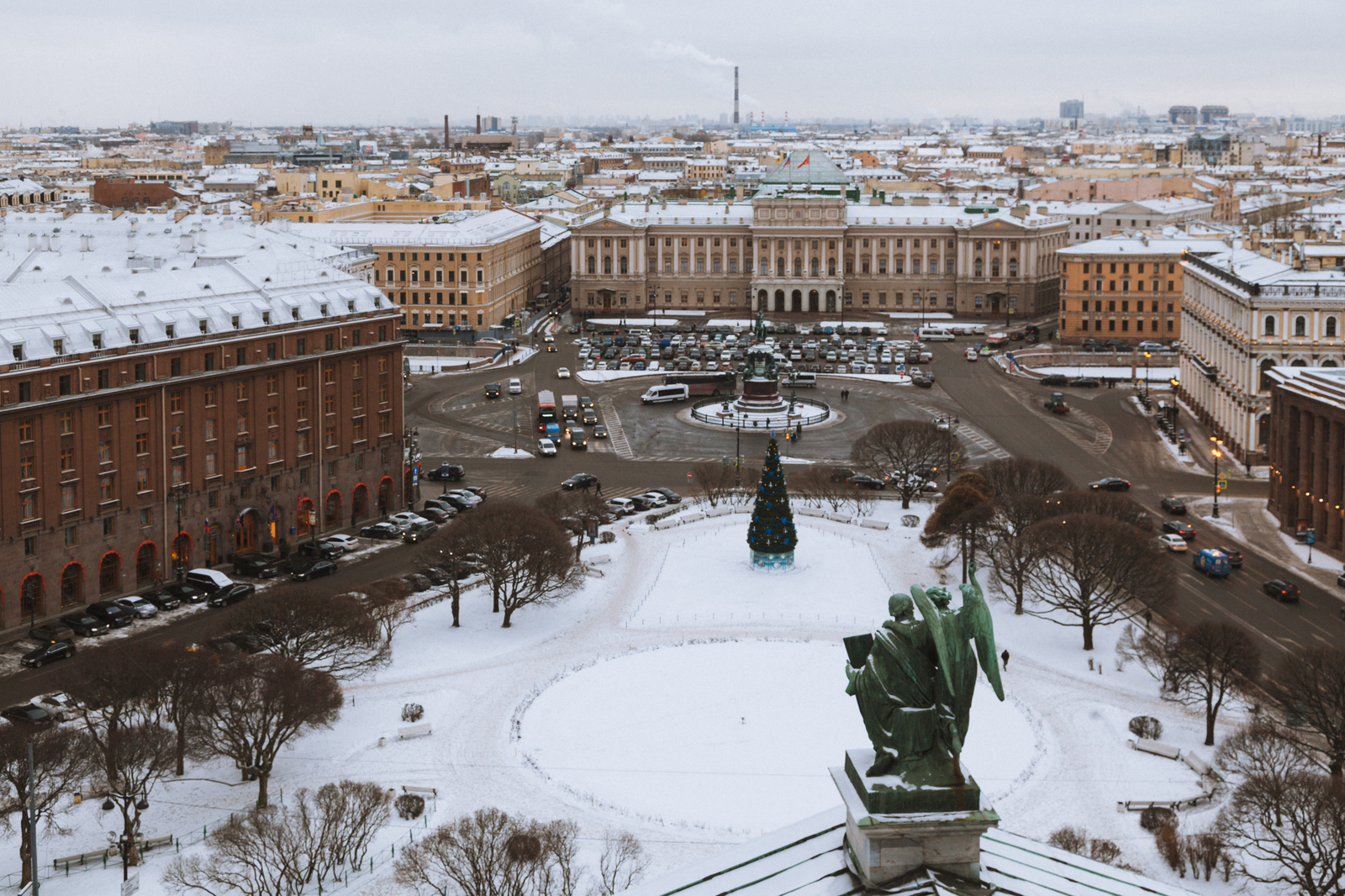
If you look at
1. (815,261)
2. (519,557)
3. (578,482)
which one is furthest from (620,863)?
(815,261)

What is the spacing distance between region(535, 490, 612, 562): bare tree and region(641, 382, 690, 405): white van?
3850 centimetres

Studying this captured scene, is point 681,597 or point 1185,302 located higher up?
point 1185,302

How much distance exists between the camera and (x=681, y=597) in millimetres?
66250

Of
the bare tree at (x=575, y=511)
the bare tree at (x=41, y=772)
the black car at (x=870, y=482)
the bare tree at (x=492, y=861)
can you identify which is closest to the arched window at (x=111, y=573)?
the bare tree at (x=575, y=511)

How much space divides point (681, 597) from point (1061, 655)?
15.2 meters

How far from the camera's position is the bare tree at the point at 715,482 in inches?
3297

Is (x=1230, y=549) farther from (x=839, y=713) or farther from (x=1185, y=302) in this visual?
(x=1185, y=302)

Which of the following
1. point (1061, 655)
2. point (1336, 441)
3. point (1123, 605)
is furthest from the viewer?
point (1336, 441)

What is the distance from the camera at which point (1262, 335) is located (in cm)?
9500

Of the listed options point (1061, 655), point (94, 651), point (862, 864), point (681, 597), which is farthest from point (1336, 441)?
point (862, 864)

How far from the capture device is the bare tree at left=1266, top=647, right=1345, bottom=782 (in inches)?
1813

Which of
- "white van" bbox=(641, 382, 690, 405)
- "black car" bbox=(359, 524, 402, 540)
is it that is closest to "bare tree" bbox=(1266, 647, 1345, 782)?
"black car" bbox=(359, 524, 402, 540)

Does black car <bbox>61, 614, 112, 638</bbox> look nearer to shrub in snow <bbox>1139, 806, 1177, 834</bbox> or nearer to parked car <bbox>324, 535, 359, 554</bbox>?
parked car <bbox>324, 535, 359, 554</bbox>

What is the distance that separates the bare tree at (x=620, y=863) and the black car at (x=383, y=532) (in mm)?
38701
